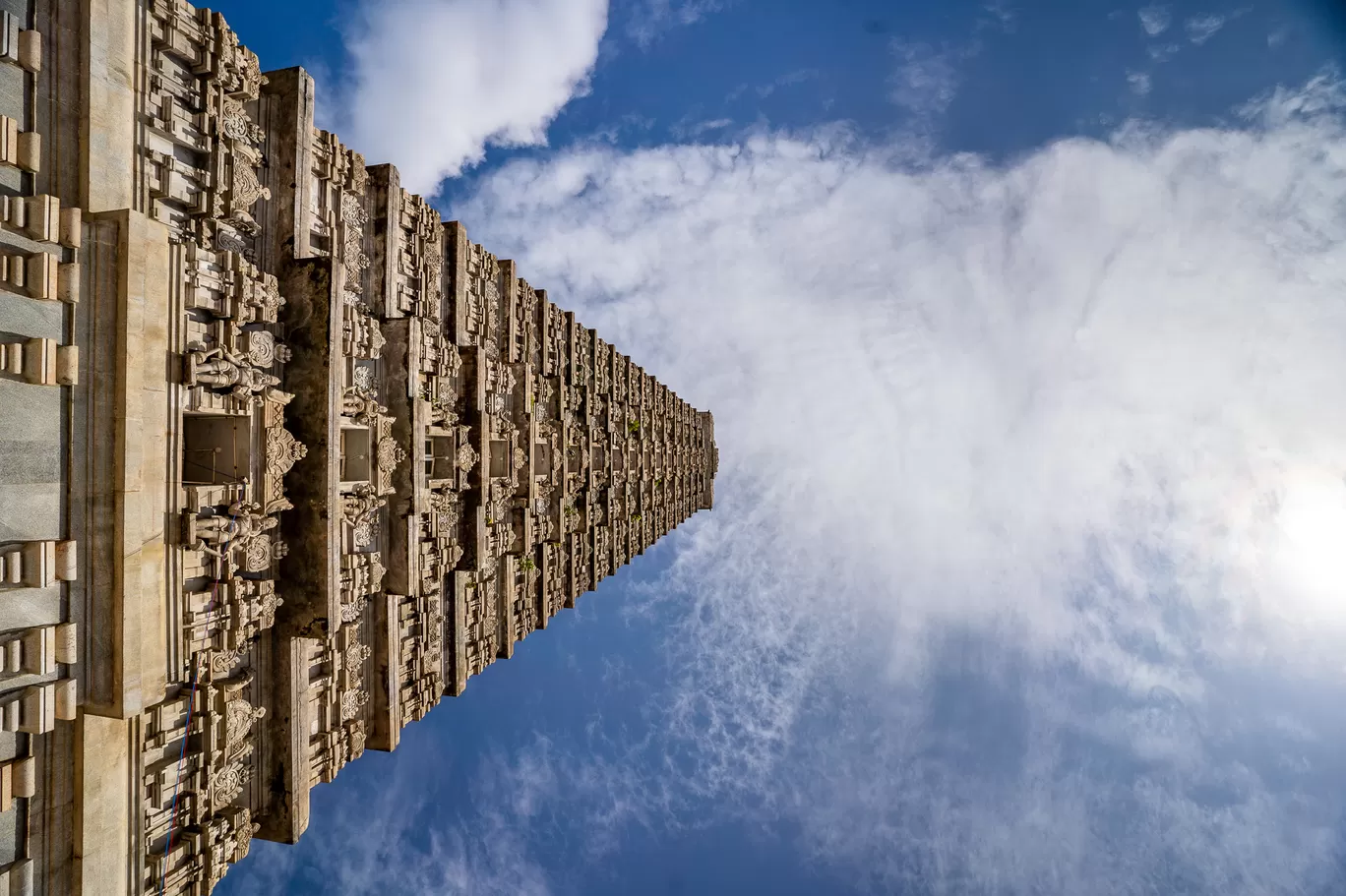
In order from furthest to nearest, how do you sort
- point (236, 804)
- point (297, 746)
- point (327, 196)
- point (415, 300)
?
point (415, 300) < point (327, 196) < point (297, 746) < point (236, 804)

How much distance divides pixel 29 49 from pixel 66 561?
7049mm

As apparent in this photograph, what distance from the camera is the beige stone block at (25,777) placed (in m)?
8.80

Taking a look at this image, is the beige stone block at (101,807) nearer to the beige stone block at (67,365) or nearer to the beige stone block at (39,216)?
the beige stone block at (67,365)

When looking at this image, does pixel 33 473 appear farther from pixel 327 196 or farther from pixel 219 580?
pixel 327 196

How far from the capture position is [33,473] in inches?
353

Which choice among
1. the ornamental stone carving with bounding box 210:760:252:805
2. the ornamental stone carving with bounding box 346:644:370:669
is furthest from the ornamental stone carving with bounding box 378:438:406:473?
the ornamental stone carving with bounding box 210:760:252:805

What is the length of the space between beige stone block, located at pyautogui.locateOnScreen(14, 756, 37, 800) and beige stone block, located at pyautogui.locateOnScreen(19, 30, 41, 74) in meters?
9.43

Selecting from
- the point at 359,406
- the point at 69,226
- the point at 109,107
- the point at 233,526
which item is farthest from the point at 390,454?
the point at 109,107

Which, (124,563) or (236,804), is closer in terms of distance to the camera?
(124,563)

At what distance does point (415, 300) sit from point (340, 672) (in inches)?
398

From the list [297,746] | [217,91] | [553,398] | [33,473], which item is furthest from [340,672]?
[553,398]

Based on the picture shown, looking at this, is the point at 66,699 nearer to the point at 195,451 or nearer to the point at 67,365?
the point at 195,451

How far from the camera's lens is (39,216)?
891 centimetres

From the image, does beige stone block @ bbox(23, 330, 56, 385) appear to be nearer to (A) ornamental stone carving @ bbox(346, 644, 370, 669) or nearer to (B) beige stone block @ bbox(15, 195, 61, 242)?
(B) beige stone block @ bbox(15, 195, 61, 242)
